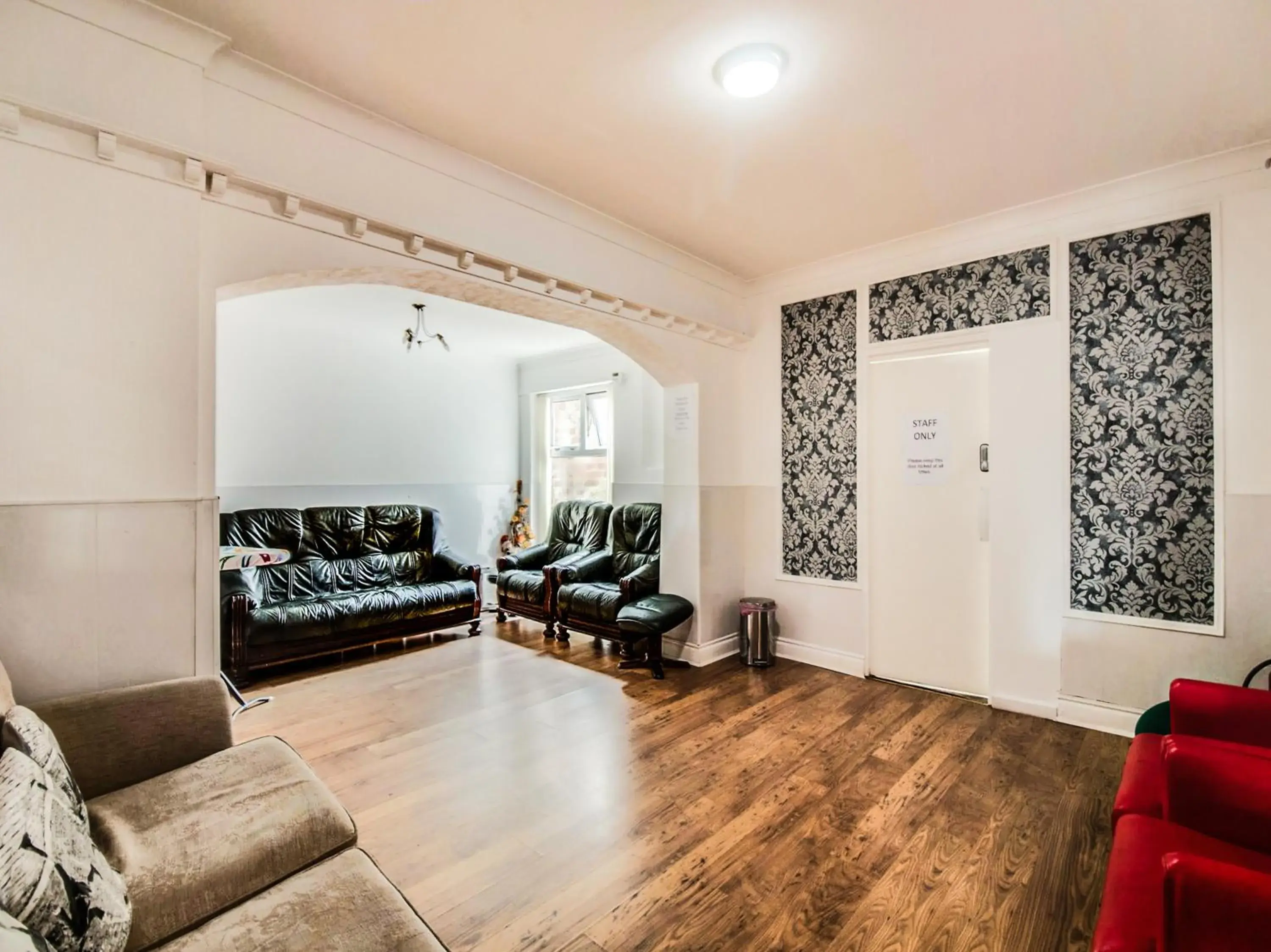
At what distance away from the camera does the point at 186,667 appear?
198 centimetres

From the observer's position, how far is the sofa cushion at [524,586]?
514 cm

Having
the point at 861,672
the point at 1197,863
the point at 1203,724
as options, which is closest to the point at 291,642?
the point at 861,672

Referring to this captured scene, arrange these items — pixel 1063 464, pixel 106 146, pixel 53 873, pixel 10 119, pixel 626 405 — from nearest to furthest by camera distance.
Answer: pixel 53 873, pixel 10 119, pixel 106 146, pixel 1063 464, pixel 626 405

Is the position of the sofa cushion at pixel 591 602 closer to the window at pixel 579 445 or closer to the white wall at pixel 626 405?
the white wall at pixel 626 405

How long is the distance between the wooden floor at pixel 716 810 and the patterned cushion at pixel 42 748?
1.00 metres

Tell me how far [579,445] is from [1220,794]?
5.64 metres

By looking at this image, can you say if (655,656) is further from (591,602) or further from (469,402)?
(469,402)

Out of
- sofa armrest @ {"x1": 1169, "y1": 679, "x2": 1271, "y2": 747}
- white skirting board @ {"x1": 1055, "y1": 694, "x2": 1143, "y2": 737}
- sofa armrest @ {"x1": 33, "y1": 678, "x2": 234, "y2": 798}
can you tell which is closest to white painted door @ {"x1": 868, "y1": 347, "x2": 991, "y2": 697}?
white skirting board @ {"x1": 1055, "y1": 694, "x2": 1143, "y2": 737}

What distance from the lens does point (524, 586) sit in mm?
5277

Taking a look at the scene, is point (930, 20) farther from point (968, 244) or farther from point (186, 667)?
point (186, 667)

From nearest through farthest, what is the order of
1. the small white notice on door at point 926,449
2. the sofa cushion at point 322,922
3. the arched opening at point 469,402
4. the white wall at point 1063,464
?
the sofa cushion at point 322,922
the white wall at point 1063,464
the small white notice on door at point 926,449
the arched opening at point 469,402

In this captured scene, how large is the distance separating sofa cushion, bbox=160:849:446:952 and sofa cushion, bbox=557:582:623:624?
9.77 ft

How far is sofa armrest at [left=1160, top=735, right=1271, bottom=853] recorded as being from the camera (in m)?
1.36

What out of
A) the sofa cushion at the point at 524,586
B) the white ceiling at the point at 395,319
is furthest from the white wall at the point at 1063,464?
the white ceiling at the point at 395,319
